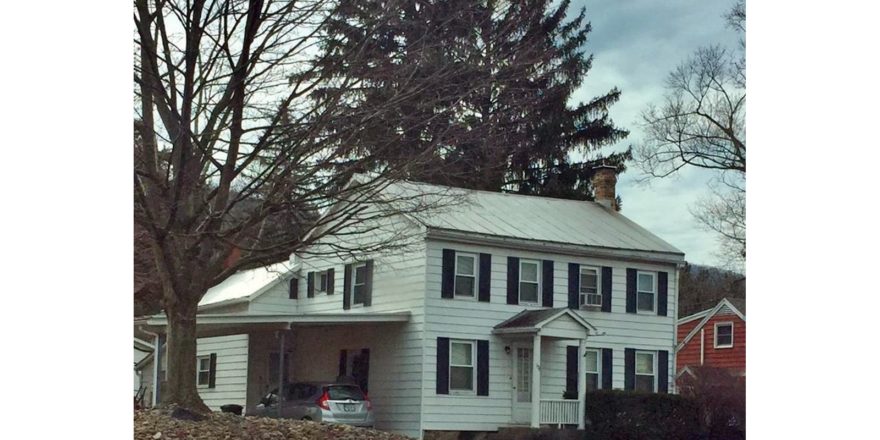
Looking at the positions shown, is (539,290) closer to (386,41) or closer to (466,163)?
(466,163)

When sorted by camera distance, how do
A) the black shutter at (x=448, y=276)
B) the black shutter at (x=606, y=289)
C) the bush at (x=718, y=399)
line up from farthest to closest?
1. the black shutter at (x=606, y=289)
2. the black shutter at (x=448, y=276)
3. the bush at (x=718, y=399)

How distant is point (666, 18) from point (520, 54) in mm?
985

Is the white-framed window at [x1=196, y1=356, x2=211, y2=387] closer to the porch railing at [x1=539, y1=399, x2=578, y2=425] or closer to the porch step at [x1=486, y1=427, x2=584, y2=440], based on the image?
the porch step at [x1=486, y1=427, x2=584, y2=440]

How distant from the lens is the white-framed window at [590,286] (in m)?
7.64

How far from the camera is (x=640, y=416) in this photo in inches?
287

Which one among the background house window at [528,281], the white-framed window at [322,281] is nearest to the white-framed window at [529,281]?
the background house window at [528,281]

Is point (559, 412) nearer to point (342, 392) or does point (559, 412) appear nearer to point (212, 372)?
point (342, 392)

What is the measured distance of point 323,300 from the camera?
7.75m

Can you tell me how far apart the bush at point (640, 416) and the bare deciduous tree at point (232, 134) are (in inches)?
79.2

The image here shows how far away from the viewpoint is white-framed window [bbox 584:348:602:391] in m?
7.21

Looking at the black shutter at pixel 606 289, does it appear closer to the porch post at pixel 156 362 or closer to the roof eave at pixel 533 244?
the roof eave at pixel 533 244

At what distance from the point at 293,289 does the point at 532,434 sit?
6.30 ft

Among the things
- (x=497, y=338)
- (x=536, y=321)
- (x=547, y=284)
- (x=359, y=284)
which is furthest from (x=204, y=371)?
(x=547, y=284)

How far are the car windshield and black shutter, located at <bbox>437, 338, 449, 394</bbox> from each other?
0.53 metres
